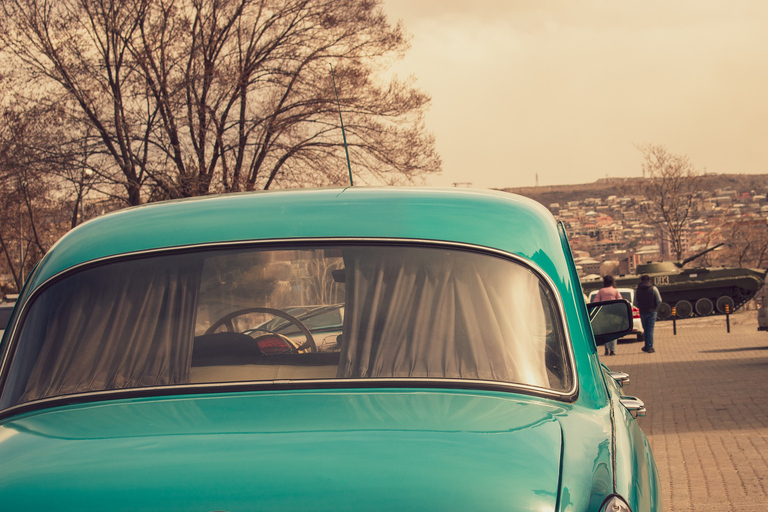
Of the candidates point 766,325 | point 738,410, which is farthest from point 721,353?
point 738,410

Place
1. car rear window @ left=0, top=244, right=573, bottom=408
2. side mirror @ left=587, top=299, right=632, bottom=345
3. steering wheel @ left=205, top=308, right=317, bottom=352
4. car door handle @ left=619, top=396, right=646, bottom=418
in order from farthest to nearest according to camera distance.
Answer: side mirror @ left=587, top=299, right=632, bottom=345 < car door handle @ left=619, top=396, right=646, bottom=418 < steering wheel @ left=205, top=308, right=317, bottom=352 < car rear window @ left=0, top=244, right=573, bottom=408

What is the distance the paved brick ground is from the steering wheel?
11.2 feet

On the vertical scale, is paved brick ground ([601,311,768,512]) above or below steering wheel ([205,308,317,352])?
below

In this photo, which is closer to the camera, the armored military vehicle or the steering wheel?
the steering wheel

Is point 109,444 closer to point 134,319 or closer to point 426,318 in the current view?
point 134,319

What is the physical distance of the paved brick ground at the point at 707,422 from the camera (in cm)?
569

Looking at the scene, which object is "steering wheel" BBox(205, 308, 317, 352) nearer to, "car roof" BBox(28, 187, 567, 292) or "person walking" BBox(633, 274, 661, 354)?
"car roof" BBox(28, 187, 567, 292)

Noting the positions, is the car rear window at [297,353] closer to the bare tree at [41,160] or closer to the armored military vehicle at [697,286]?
the bare tree at [41,160]

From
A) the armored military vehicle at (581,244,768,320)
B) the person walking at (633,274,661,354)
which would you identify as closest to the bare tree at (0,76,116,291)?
the person walking at (633,274,661,354)

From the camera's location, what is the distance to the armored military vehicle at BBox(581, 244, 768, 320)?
3766cm

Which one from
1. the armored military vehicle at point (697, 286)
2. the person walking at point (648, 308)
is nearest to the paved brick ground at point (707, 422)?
the person walking at point (648, 308)

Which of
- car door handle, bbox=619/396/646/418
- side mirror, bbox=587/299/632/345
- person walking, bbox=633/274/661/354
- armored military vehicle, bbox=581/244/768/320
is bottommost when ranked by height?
armored military vehicle, bbox=581/244/768/320

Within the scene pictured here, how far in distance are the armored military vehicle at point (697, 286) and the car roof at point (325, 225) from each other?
1414 inches

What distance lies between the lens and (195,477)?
5.35 feet
